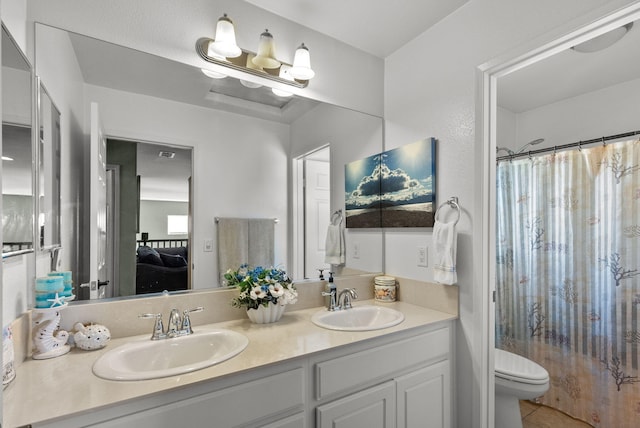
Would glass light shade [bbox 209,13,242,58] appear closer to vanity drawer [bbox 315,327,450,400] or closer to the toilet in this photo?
vanity drawer [bbox 315,327,450,400]

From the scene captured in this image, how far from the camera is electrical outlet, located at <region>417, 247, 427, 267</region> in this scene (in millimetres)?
1827

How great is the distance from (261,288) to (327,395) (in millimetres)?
513

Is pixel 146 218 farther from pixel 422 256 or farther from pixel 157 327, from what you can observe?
pixel 422 256

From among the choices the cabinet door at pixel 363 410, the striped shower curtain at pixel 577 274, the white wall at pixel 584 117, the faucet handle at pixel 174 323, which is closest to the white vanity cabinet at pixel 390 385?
the cabinet door at pixel 363 410

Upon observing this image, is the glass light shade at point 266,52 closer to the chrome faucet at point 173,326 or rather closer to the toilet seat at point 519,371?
the chrome faucet at point 173,326

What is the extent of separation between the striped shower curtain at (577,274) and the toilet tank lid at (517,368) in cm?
44

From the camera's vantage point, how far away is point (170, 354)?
1.25 m

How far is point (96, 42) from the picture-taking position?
1322 millimetres

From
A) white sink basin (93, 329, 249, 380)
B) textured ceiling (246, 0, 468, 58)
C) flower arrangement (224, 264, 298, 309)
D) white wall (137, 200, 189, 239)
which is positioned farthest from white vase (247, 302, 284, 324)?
textured ceiling (246, 0, 468, 58)

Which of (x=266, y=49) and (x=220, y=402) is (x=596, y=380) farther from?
(x=266, y=49)

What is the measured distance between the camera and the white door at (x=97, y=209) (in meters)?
1.29

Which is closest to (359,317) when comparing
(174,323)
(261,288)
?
(261,288)

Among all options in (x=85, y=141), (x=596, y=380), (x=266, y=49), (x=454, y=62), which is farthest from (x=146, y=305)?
(x=596, y=380)

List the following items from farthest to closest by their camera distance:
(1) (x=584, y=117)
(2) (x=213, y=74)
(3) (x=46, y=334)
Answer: (1) (x=584, y=117) → (2) (x=213, y=74) → (3) (x=46, y=334)
